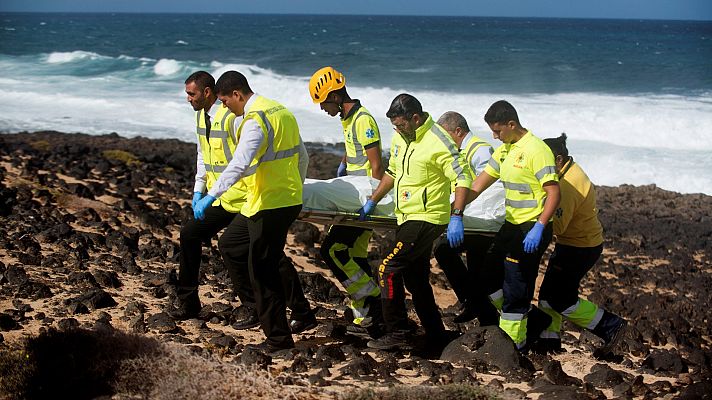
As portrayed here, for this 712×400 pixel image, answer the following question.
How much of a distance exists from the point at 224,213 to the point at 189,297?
88 centimetres

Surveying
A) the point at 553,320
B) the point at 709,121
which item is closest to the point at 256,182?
the point at 553,320

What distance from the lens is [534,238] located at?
606cm

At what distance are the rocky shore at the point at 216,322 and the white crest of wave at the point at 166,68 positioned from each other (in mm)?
29943

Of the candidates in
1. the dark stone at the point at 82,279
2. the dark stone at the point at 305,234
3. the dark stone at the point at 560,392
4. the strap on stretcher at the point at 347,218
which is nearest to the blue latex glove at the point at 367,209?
the strap on stretcher at the point at 347,218

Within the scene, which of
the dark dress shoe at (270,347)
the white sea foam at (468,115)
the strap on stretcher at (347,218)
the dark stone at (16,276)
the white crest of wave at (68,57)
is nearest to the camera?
the dark dress shoe at (270,347)

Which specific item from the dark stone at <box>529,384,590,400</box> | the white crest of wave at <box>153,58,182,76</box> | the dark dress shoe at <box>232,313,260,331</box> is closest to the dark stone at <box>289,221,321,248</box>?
the dark dress shoe at <box>232,313,260,331</box>

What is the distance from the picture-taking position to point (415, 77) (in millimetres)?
43469

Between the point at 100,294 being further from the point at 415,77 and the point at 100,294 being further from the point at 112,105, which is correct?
the point at 415,77

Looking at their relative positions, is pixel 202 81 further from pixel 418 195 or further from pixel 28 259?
pixel 28 259

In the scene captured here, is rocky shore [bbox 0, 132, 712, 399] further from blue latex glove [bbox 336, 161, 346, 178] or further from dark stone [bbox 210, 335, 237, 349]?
blue latex glove [bbox 336, 161, 346, 178]

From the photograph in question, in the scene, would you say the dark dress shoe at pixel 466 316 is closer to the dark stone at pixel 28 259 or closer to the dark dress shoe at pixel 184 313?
the dark dress shoe at pixel 184 313

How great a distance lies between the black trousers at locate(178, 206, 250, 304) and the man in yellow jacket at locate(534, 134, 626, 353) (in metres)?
2.37

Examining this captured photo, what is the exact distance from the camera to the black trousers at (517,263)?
629cm

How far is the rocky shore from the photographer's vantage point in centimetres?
547
